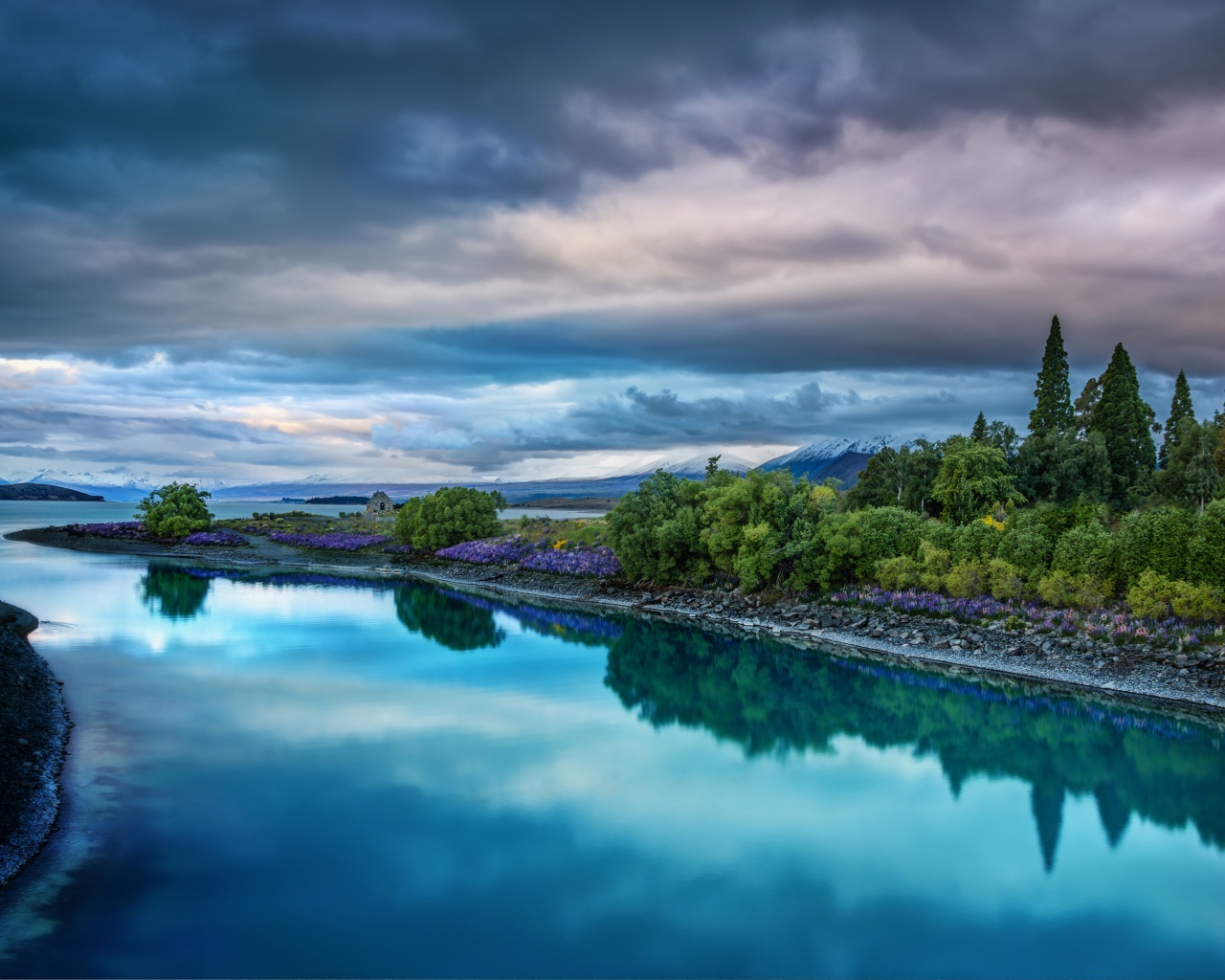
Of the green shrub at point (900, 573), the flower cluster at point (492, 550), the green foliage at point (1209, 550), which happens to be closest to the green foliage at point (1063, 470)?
the green shrub at point (900, 573)

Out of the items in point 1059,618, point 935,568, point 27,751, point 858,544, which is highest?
point 858,544

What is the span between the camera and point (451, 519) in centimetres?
7250

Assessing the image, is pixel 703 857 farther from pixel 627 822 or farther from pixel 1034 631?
pixel 1034 631

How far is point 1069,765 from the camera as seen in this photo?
20.8 metres

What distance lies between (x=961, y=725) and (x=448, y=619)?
28164mm

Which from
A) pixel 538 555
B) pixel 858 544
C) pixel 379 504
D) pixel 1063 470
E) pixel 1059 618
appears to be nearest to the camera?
pixel 1059 618

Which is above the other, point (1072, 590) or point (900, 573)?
point (900, 573)

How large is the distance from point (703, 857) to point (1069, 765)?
11.5 meters

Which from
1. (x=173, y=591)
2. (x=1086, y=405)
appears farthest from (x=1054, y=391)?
(x=173, y=591)

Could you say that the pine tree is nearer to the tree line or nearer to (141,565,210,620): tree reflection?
the tree line

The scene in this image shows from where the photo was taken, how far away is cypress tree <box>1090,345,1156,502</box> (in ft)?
182

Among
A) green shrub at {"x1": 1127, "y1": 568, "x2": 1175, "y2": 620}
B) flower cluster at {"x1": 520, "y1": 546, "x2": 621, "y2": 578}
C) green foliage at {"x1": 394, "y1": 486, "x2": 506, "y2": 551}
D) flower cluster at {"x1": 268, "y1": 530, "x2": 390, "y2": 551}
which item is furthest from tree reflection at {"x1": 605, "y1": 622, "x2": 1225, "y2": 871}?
flower cluster at {"x1": 268, "y1": 530, "x2": 390, "y2": 551}

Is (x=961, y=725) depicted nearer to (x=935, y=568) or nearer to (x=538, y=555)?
(x=935, y=568)

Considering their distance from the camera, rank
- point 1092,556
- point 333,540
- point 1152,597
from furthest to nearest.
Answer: point 333,540 < point 1092,556 < point 1152,597
